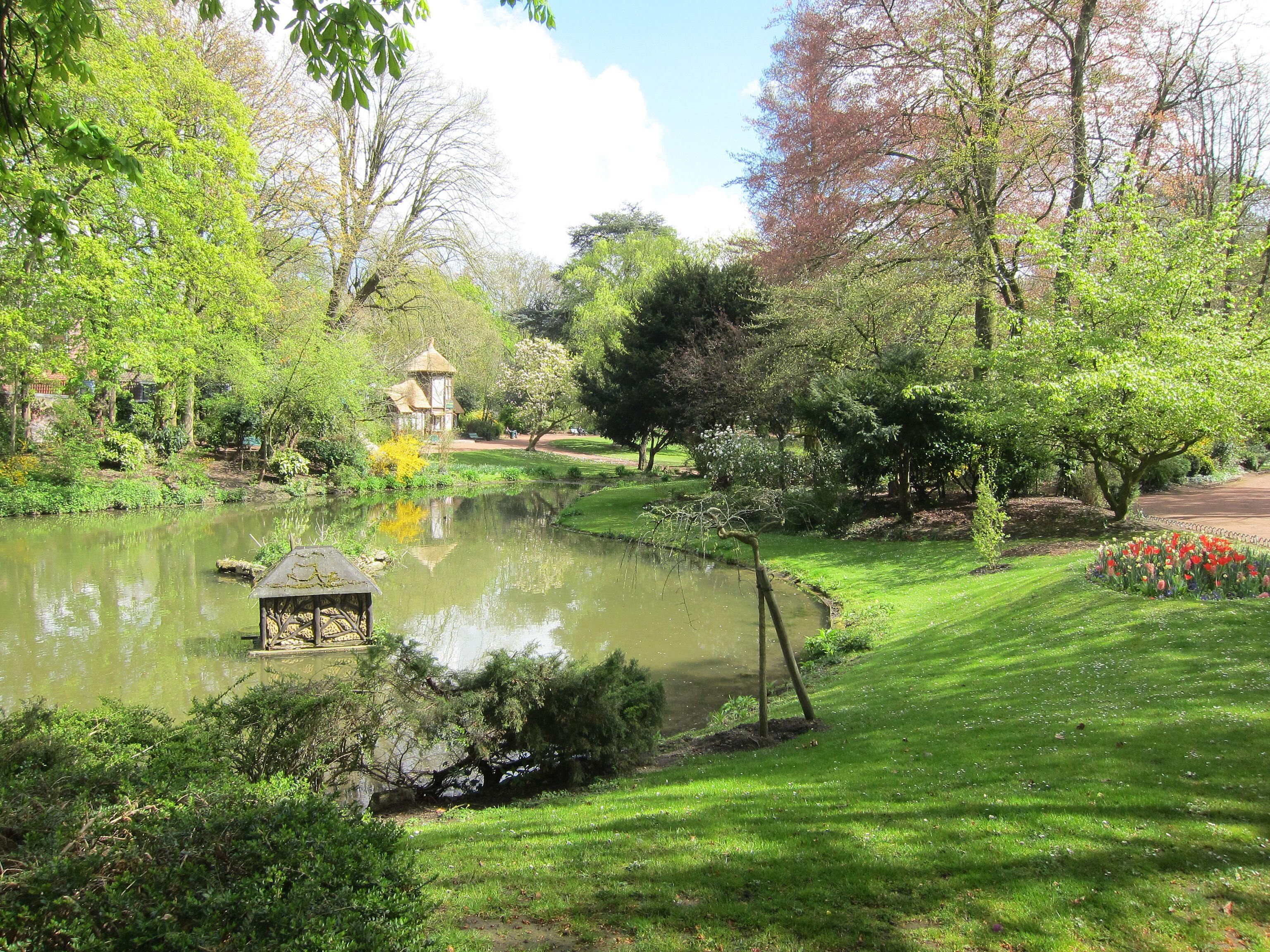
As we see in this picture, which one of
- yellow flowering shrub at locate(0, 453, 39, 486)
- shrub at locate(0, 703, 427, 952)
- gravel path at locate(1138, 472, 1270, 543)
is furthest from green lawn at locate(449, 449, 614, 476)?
shrub at locate(0, 703, 427, 952)

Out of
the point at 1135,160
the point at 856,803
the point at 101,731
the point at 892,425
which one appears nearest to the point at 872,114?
the point at 1135,160

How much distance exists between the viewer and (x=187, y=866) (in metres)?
3.00

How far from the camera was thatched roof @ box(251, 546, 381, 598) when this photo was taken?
11.6m

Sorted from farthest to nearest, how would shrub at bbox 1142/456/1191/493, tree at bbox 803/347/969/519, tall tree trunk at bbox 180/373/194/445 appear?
tall tree trunk at bbox 180/373/194/445 → shrub at bbox 1142/456/1191/493 → tree at bbox 803/347/969/519

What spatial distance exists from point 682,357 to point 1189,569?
21976mm

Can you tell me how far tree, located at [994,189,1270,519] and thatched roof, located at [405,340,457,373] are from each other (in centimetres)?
4415

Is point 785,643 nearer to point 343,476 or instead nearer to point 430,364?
point 343,476

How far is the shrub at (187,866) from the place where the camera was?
2754 mm

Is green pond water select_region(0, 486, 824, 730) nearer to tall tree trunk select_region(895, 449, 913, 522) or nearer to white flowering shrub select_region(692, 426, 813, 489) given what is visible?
white flowering shrub select_region(692, 426, 813, 489)

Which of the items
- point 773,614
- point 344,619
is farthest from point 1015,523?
point 344,619

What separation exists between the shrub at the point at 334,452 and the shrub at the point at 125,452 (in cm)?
657

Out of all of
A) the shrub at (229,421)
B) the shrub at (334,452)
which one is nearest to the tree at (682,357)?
the shrub at (334,452)

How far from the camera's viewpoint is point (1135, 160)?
1500 cm

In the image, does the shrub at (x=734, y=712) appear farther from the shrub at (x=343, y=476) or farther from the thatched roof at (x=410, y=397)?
the thatched roof at (x=410, y=397)
